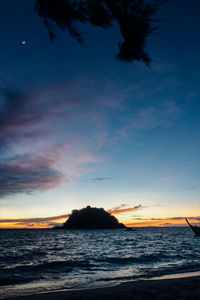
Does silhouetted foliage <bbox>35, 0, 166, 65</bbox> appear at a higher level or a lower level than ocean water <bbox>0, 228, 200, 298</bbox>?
higher

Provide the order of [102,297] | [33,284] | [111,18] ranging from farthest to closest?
[33,284], [102,297], [111,18]

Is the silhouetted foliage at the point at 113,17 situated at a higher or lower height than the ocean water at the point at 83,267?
higher

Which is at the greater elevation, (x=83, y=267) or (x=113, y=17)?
(x=113, y=17)

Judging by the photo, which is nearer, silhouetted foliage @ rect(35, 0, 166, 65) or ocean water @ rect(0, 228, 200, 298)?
silhouetted foliage @ rect(35, 0, 166, 65)

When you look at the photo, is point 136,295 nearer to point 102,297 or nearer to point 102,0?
point 102,297

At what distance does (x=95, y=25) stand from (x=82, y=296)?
7.98m

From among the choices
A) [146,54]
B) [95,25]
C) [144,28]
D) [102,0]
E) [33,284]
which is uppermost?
[102,0]

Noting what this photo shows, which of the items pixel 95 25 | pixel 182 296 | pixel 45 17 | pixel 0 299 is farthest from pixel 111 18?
pixel 0 299

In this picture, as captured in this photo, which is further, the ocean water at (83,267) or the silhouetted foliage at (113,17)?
the ocean water at (83,267)

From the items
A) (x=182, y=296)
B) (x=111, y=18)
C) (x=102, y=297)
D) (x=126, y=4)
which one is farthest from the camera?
(x=102, y=297)

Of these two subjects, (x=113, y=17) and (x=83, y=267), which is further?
(x=83, y=267)

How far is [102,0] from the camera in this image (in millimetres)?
3926

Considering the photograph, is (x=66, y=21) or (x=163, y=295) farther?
(x=163, y=295)

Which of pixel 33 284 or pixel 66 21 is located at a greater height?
pixel 66 21
